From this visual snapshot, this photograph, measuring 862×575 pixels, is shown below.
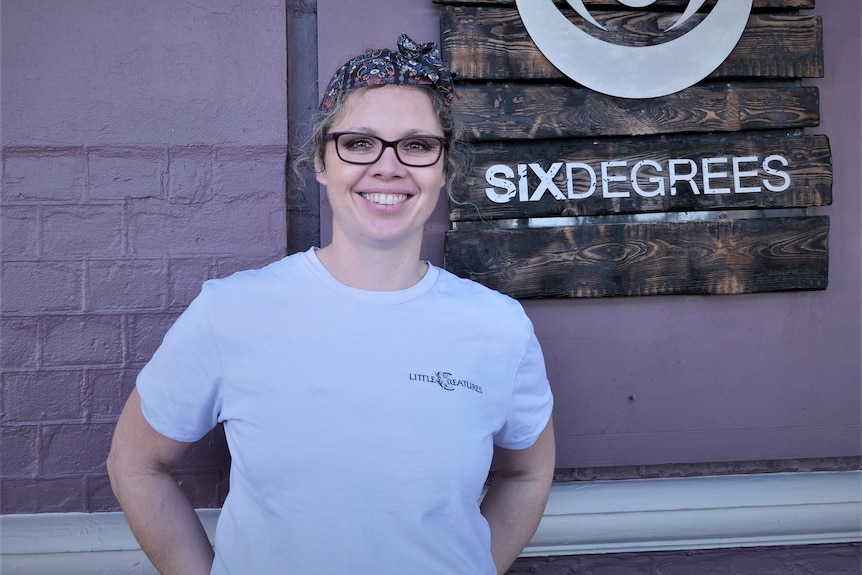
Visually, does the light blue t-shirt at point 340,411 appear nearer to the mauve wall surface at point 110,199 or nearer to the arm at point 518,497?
the arm at point 518,497

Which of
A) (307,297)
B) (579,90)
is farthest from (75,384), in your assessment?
(579,90)

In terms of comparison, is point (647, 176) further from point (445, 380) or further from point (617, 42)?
point (445, 380)

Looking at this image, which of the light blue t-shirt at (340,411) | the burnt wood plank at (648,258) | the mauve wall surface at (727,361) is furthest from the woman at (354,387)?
the mauve wall surface at (727,361)

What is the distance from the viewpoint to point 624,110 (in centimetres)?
215

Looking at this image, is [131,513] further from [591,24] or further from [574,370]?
[591,24]

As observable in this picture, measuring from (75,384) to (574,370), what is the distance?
1.54 metres

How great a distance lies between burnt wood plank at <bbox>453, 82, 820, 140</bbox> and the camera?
6.91 ft

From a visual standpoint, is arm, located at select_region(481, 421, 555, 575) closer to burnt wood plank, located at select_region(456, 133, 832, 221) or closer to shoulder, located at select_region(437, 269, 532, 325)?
shoulder, located at select_region(437, 269, 532, 325)

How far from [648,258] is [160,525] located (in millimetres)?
1594

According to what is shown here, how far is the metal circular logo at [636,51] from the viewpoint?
212cm

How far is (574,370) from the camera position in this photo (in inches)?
86.4

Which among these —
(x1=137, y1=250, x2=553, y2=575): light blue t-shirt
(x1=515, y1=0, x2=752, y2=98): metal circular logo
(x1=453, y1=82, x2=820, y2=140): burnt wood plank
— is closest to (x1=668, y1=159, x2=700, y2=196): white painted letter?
(x1=453, y1=82, x2=820, y2=140): burnt wood plank

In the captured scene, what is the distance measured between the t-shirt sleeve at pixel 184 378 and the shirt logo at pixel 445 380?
0.43m

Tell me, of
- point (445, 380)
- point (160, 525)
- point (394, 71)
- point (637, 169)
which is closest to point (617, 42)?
point (637, 169)
